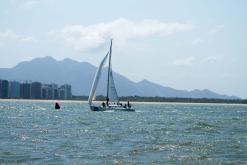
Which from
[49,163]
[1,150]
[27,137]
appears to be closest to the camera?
[49,163]

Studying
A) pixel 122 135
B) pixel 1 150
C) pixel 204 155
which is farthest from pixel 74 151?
pixel 122 135

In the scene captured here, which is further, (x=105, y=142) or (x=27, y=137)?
(x=27, y=137)

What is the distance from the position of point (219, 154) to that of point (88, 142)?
389 inches

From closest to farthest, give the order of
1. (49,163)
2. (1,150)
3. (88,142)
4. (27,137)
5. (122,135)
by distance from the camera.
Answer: (49,163), (1,150), (88,142), (27,137), (122,135)

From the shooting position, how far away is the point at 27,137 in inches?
1682

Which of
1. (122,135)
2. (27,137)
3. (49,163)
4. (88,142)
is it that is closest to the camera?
(49,163)

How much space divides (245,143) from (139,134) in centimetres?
1049

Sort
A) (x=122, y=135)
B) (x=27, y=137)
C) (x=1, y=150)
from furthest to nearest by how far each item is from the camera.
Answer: (x=122, y=135), (x=27, y=137), (x=1, y=150)

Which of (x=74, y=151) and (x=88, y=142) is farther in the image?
(x=88, y=142)

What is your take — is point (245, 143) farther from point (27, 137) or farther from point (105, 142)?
point (27, 137)

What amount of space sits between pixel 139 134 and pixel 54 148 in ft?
48.9

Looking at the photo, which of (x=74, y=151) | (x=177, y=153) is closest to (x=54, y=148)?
(x=74, y=151)

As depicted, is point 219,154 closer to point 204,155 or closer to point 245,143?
point 204,155

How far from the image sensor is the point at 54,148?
34.9 metres
